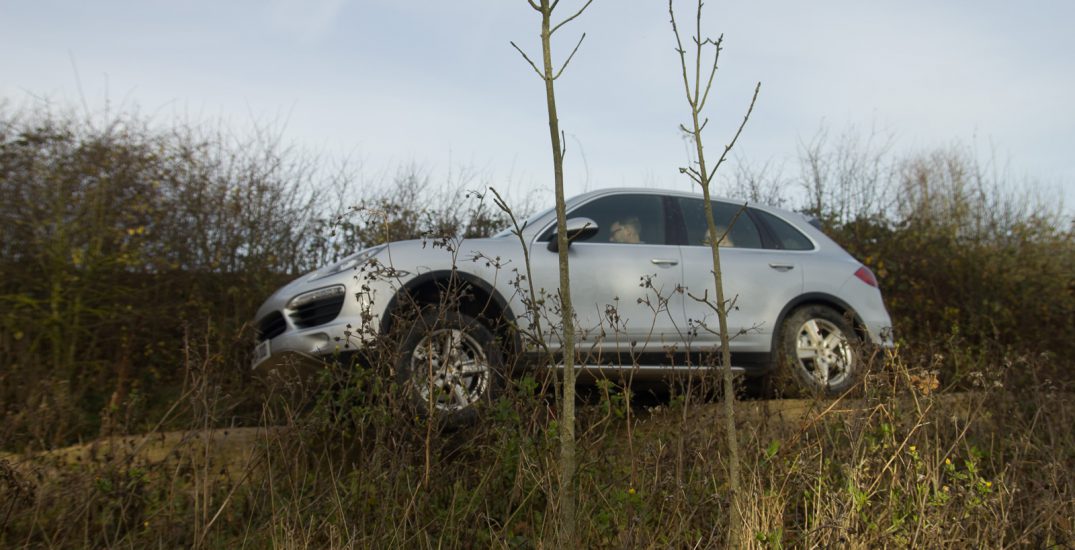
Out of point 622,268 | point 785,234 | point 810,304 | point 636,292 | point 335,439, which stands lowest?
point 335,439

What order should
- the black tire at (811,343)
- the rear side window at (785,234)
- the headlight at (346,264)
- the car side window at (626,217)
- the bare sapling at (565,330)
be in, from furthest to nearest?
the rear side window at (785,234) → the black tire at (811,343) → the car side window at (626,217) → the headlight at (346,264) → the bare sapling at (565,330)

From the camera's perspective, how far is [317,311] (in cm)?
517

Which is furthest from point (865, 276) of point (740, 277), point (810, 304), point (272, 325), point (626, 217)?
point (272, 325)

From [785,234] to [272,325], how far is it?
3.82m

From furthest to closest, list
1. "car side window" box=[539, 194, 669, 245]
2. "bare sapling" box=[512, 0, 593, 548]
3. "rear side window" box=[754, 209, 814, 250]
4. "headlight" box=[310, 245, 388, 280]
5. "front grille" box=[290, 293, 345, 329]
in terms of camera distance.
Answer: "rear side window" box=[754, 209, 814, 250] → "car side window" box=[539, 194, 669, 245] → "headlight" box=[310, 245, 388, 280] → "front grille" box=[290, 293, 345, 329] → "bare sapling" box=[512, 0, 593, 548]

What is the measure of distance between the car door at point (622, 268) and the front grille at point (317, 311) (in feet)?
4.11

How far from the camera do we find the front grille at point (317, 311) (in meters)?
5.09

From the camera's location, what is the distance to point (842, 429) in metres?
4.19

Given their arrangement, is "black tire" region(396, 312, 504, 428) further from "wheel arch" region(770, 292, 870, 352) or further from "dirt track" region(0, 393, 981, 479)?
"wheel arch" region(770, 292, 870, 352)

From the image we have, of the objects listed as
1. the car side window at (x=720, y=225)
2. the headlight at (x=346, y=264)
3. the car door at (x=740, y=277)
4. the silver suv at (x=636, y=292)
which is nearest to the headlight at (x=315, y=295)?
the silver suv at (x=636, y=292)

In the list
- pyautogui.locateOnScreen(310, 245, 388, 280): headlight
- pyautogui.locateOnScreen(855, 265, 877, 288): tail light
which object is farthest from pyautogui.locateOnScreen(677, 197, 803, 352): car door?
pyautogui.locateOnScreen(310, 245, 388, 280): headlight

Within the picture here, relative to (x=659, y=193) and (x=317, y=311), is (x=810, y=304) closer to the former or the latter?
(x=659, y=193)

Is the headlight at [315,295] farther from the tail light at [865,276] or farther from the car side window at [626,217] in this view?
the tail light at [865,276]

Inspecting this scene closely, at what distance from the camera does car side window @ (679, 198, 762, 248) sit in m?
6.37
